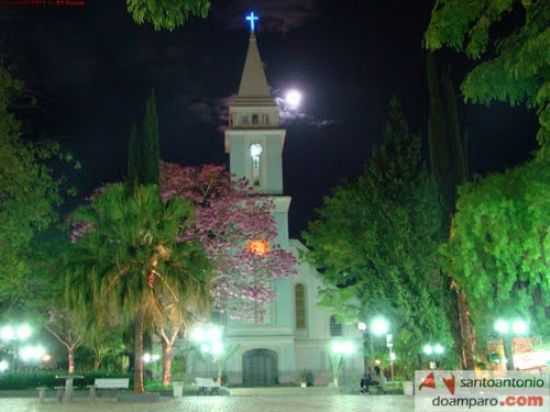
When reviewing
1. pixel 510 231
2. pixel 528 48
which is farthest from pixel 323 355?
pixel 528 48

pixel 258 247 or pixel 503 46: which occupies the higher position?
pixel 258 247

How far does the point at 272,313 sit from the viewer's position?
1686 inches

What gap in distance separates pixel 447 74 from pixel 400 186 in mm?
6364

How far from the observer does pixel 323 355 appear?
1746 inches

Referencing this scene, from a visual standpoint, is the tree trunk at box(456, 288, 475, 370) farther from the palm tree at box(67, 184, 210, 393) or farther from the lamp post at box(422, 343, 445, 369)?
the palm tree at box(67, 184, 210, 393)

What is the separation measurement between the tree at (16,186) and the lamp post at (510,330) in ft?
59.5

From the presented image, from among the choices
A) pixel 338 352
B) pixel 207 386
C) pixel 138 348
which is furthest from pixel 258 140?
pixel 138 348

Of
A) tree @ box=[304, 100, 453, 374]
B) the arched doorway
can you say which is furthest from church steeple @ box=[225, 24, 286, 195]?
the arched doorway

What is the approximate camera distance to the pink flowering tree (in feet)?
120

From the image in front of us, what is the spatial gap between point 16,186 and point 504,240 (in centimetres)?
1861

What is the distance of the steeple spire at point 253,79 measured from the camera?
46031 mm

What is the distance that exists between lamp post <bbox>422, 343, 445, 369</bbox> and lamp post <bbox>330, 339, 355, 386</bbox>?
7536mm

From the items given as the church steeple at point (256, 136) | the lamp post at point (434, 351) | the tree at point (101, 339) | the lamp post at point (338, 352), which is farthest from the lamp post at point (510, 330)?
the church steeple at point (256, 136)

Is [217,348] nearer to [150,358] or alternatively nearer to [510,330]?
[150,358]
